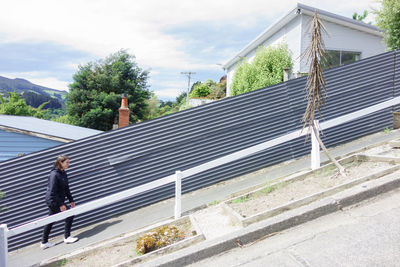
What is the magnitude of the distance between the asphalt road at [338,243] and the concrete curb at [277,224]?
0.22 ft

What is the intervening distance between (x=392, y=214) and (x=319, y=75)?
2614mm

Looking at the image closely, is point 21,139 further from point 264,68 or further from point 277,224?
point 264,68

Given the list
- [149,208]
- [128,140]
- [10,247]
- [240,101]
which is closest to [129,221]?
[149,208]

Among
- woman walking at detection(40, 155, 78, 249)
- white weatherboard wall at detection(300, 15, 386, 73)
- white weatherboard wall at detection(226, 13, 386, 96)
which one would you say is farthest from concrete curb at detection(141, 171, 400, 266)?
white weatherboard wall at detection(300, 15, 386, 73)

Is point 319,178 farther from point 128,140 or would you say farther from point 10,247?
point 10,247

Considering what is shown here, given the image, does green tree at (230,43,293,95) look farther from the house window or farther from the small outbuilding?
the small outbuilding

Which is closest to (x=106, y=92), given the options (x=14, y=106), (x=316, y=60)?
(x=14, y=106)

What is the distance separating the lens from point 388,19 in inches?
425

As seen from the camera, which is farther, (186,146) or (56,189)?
(186,146)

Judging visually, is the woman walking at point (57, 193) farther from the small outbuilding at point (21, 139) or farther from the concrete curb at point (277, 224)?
the small outbuilding at point (21, 139)

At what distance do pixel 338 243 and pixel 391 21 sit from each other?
10.4 meters

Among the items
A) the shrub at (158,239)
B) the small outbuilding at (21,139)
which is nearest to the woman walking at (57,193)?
the shrub at (158,239)

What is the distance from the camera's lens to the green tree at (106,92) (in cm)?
3328

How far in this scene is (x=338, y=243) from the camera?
3451 mm
